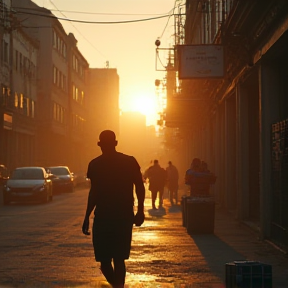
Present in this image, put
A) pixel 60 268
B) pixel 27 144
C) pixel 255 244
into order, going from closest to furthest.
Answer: pixel 60 268 < pixel 255 244 < pixel 27 144

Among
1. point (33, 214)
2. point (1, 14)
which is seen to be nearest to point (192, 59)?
point (33, 214)

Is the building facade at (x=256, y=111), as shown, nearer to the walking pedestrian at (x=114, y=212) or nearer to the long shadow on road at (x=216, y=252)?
the long shadow on road at (x=216, y=252)

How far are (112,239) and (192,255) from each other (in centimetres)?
528

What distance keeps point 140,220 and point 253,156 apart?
12846mm

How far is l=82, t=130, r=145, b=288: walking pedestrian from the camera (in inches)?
317

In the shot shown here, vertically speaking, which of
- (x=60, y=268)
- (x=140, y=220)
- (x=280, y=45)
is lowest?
(x=60, y=268)

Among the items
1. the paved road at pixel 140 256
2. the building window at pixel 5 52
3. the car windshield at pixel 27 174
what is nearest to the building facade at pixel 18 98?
the building window at pixel 5 52

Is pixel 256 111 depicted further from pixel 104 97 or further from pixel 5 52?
pixel 104 97

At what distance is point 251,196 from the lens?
805 inches

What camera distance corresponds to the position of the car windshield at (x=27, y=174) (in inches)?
1305

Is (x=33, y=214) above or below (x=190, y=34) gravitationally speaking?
below

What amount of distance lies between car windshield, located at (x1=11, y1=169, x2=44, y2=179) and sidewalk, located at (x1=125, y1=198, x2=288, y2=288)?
1423 cm

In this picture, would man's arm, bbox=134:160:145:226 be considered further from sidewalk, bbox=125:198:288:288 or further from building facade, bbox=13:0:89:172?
building facade, bbox=13:0:89:172

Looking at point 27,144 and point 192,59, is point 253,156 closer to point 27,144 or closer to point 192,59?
point 192,59
